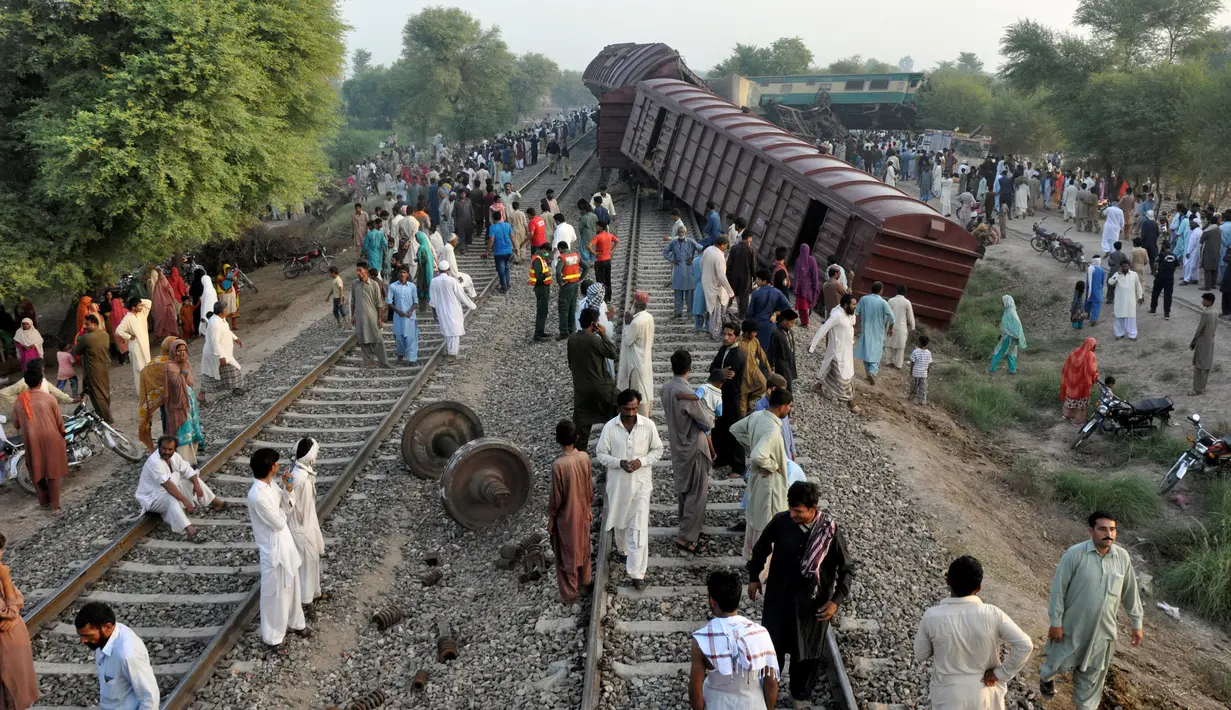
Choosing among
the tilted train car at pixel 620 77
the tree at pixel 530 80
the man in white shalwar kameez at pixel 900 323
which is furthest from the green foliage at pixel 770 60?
the man in white shalwar kameez at pixel 900 323

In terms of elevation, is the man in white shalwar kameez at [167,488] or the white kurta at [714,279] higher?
the white kurta at [714,279]

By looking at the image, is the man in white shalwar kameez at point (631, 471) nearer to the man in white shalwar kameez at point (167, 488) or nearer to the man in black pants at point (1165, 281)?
the man in white shalwar kameez at point (167, 488)

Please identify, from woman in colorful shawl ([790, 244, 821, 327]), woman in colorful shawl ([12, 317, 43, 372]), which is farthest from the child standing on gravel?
woman in colorful shawl ([12, 317, 43, 372])

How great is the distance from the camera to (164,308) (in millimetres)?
14016

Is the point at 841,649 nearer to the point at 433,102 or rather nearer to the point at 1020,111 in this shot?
the point at 1020,111

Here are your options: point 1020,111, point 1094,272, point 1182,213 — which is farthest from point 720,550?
point 1020,111

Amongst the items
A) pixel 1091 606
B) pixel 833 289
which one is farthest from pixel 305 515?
pixel 833 289

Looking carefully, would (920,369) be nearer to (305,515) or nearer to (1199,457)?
(1199,457)

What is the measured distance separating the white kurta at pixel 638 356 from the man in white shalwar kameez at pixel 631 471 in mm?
1934

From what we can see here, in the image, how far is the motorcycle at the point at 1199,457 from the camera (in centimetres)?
1043

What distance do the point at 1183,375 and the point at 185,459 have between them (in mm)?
14065

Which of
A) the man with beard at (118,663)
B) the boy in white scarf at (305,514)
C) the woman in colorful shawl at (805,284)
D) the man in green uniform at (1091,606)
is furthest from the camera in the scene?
the woman in colorful shawl at (805,284)

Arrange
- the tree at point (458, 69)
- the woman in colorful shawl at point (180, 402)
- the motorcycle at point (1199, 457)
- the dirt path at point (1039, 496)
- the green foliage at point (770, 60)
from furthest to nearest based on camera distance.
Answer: the green foliage at point (770, 60) → the tree at point (458, 69) → the motorcycle at point (1199, 457) → the woman in colorful shawl at point (180, 402) → the dirt path at point (1039, 496)

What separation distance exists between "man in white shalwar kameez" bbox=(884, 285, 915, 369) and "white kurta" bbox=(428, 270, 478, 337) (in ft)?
19.5
